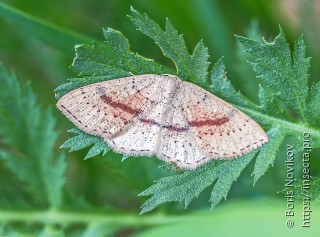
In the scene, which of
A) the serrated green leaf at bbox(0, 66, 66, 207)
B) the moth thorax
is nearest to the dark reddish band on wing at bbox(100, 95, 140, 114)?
the moth thorax

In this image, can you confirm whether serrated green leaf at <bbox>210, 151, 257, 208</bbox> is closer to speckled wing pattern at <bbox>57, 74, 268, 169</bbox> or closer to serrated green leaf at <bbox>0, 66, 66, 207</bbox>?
speckled wing pattern at <bbox>57, 74, 268, 169</bbox>

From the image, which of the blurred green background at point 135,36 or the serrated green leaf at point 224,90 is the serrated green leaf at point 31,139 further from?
the serrated green leaf at point 224,90

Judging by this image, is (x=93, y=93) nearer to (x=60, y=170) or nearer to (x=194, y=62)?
(x=194, y=62)

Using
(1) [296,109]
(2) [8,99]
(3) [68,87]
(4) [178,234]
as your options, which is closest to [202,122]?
(1) [296,109]

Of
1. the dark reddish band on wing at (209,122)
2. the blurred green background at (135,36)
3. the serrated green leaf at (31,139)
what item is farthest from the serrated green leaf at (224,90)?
the serrated green leaf at (31,139)

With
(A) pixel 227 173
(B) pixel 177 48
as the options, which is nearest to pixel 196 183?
(A) pixel 227 173

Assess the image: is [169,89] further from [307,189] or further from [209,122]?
[307,189]
